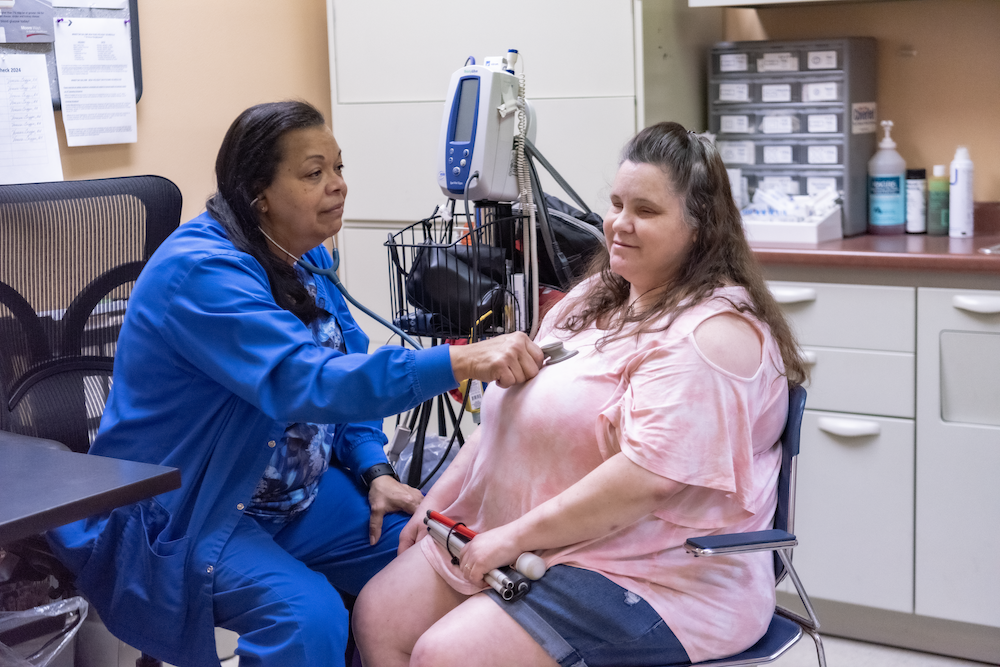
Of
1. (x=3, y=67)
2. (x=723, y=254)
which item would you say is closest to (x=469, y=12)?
(x=3, y=67)

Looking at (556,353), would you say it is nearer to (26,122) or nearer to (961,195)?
(961,195)

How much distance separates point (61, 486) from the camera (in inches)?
46.2

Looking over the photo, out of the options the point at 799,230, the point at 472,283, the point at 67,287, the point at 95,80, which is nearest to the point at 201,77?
the point at 95,80

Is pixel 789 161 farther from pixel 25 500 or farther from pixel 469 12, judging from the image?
pixel 25 500

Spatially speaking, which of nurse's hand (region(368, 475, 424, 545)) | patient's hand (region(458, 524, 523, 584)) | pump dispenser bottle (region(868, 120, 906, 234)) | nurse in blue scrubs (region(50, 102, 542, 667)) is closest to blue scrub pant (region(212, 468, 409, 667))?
nurse in blue scrubs (region(50, 102, 542, 667))

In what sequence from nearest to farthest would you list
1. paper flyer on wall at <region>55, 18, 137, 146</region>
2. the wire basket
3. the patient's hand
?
the patient's hand
the wire basket
paper flyer on wall at <region>55, 18, 137, 146</region>

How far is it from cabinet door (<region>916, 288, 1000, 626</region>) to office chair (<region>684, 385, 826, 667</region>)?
2.74 ft

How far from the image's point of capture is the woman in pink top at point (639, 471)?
51.8 inches

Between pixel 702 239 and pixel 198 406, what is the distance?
32.1 inches

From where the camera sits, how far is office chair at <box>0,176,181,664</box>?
5.62 ft

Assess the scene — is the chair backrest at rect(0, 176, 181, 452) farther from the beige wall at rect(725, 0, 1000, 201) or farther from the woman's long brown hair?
the beige wall at rect(725, 0, 1000, 201)

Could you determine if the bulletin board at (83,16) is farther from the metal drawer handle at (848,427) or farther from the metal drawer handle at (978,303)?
the metal drawer handle at (978,303)

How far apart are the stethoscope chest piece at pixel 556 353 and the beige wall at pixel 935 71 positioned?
5.34 feet

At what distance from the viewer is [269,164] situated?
1.57 m
